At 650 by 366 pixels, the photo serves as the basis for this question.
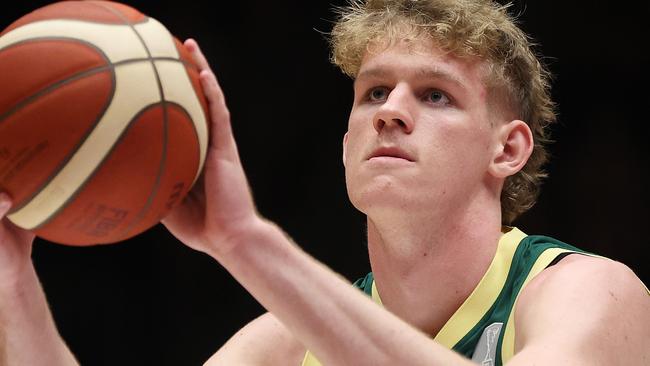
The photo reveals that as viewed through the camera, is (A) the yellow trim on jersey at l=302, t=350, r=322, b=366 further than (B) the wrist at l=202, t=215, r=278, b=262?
Yes

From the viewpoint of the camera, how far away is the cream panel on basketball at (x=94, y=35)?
2.15 m

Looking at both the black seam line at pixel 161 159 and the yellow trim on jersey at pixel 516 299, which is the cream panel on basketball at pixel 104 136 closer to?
the black seam line at pixel 161 159

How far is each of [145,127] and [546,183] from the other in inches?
136

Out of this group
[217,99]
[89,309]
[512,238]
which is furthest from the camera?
[89,309]

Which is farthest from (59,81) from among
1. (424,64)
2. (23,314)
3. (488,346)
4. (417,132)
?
(488,346)

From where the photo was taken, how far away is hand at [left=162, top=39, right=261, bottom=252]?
2189mm

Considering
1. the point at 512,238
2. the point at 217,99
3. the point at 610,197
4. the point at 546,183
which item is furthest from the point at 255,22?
the point at 217,99

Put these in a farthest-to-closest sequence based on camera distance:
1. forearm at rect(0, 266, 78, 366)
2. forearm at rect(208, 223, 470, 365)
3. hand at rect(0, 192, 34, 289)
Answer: forearm at rect(0, 266, 78, 366), hand at rect(0, 192, 34, 289), forearm at rect(208, 223, 470, 365)

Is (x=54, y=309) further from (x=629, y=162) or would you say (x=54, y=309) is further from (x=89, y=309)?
(x=629, y=162)

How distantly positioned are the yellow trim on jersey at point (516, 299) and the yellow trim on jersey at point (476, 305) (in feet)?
0.41

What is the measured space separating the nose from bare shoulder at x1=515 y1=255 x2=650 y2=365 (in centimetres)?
68

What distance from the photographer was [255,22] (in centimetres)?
546

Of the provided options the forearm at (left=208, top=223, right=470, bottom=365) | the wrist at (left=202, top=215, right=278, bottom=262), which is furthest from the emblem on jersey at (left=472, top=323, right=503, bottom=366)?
the wrist at (left=202, top=215, right=278, bottom=262)

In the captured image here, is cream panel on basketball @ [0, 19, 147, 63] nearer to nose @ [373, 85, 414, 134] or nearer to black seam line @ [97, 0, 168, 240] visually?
black seam line @ [97, 0, 168, 240]
